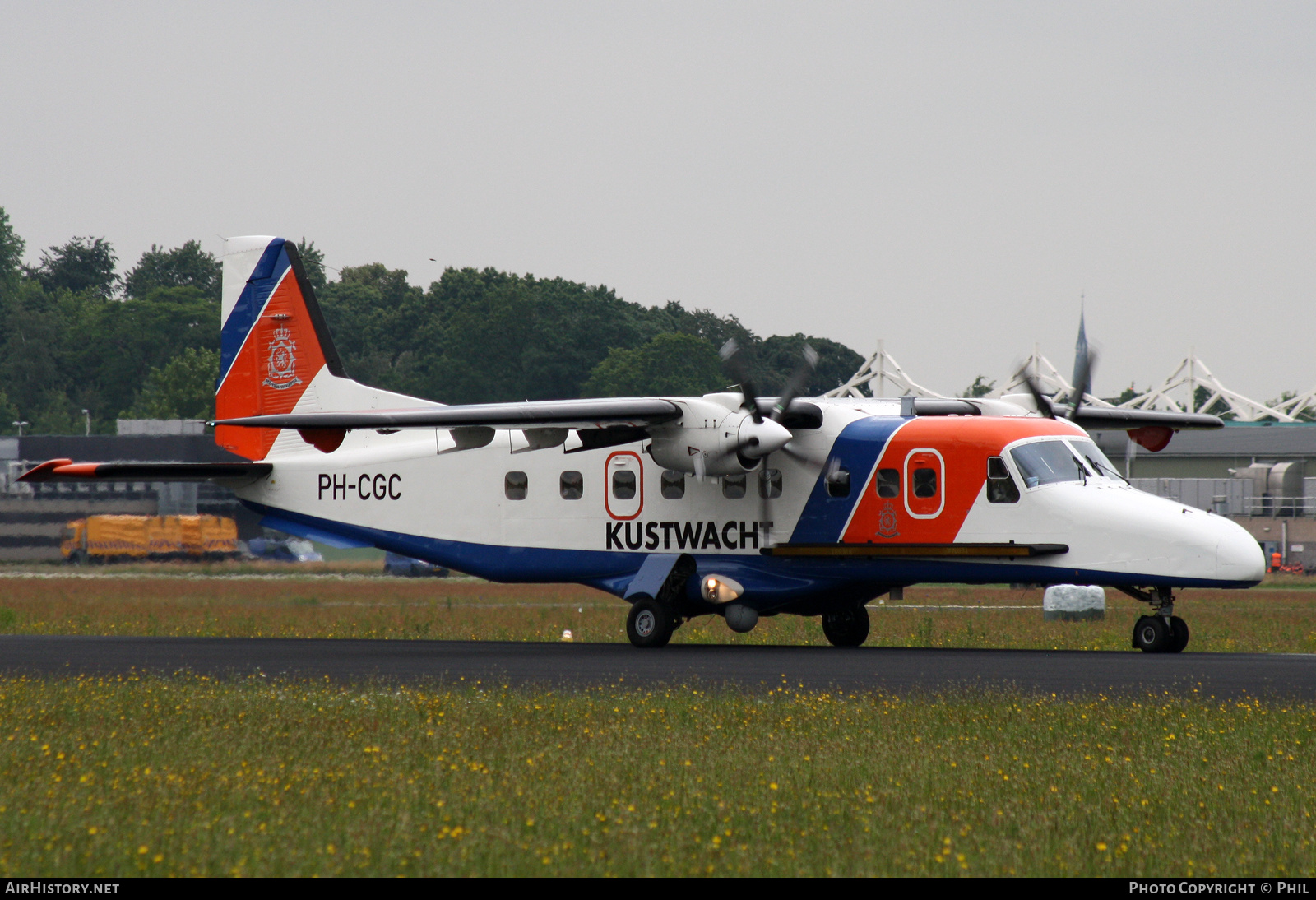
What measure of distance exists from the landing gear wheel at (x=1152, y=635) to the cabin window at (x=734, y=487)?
6.00 metres

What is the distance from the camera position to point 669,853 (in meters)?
7.79

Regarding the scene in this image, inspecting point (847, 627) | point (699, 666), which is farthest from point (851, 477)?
point (699, 666)

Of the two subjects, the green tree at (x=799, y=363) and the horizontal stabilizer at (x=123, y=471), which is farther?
the green tree at (x=799, y=363)

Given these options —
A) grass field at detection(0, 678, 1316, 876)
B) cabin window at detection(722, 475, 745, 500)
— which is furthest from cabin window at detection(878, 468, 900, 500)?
grass field at detection(0, 678, 1316, 876)

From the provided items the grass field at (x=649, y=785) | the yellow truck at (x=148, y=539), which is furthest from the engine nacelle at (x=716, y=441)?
the yellow truck at (x=148, y=539)

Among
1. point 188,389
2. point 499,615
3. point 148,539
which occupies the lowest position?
point 499,615

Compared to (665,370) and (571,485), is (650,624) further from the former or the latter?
(665,370)

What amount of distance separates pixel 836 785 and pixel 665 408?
462 inches

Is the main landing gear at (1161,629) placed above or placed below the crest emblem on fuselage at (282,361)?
below

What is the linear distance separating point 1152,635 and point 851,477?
4.65 meters

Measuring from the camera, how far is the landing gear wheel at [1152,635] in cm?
1953

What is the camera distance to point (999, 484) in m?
20.3

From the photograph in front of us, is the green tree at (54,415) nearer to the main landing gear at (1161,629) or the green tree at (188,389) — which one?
the green tree at (188,389)

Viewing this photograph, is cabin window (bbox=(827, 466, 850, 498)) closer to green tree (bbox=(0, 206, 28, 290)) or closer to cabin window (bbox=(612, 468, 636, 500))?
cabin window (bbox=(612, 468, 636, 500))
